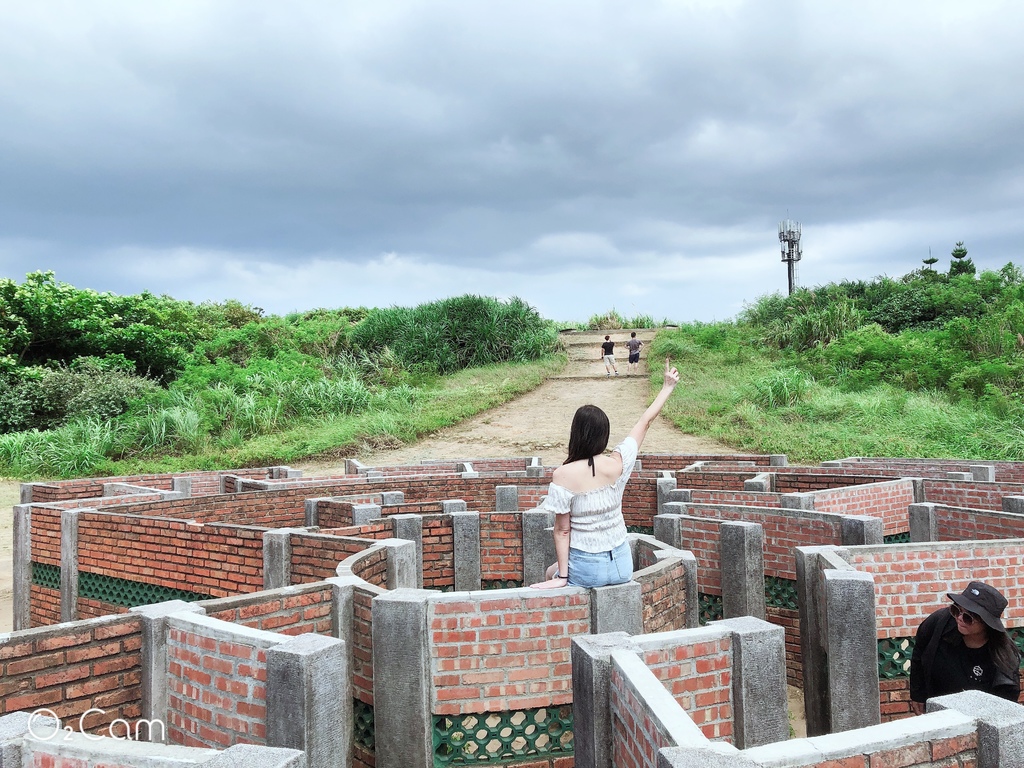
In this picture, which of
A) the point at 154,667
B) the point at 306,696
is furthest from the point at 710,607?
the point at 154,667

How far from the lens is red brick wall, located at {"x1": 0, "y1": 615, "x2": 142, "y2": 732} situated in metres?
3.69

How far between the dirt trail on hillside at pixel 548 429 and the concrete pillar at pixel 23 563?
9.90m

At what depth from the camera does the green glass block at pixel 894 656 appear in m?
5.20

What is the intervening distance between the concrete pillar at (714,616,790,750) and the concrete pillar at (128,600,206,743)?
2823 millimetres

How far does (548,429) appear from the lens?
21672mm

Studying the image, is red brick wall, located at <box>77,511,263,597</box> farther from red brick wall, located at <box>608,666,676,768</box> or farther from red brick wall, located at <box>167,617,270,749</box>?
red brick wall, located at <box>608,666,676,768</box>

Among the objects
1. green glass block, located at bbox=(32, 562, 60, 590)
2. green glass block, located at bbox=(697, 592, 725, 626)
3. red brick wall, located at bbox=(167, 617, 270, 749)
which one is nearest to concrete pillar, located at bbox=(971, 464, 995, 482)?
green glass block, located at bbox=(697, 592, 725, 626)

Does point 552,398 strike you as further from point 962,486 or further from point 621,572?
point 621,572

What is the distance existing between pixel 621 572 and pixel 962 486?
5.97 metres

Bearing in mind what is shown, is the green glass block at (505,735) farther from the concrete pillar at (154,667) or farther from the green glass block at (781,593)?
the green glass block at (781,593)

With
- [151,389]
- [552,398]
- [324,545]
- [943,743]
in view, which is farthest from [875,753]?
[151,389]

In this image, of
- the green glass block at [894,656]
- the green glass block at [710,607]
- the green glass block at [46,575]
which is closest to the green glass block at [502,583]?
the green glass block at [710,607]

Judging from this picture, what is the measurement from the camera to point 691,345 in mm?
30938

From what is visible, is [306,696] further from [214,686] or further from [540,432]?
[540,432]
